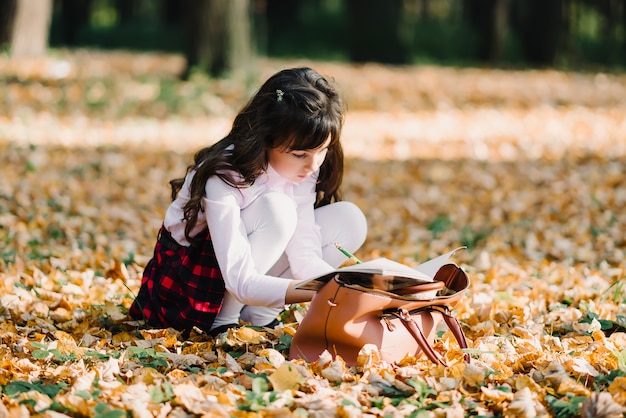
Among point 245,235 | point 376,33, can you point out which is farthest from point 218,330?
point 376,33

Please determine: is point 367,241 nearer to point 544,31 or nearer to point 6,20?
point 6,20

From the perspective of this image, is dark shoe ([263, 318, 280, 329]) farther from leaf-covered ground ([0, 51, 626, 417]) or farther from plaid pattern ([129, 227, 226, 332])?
plaid pattern ([129, 227, 226, 332])

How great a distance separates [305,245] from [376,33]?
11395 mm

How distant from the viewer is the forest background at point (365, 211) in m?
2.52

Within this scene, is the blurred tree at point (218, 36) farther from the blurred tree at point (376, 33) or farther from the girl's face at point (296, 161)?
the girl's face at point (296, 161)

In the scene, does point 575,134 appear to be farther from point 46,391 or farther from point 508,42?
point 508,42

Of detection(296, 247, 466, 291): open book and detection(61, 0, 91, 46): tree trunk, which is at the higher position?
detection(61, 0, 91, 46): tree trunk

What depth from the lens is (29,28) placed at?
10.6m

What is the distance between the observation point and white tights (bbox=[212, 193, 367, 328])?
2.97 meters

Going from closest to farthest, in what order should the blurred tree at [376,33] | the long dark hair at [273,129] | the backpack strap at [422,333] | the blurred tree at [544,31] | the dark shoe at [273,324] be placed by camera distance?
1. the backpack strap at [422,333]
2. the long dark hair at [273,129]
3. the dark shoe at [273,324]
4. the blurred tree at [376,33]
5. the blurred tree at [544,31]

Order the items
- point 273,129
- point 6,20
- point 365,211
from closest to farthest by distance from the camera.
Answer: point 273,129 → point 365,211 → point 6,20

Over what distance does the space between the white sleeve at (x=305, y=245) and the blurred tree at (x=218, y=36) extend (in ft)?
21.3

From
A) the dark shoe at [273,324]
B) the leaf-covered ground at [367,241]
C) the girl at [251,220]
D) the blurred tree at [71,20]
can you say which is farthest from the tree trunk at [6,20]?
the blurred tree at [71,20]

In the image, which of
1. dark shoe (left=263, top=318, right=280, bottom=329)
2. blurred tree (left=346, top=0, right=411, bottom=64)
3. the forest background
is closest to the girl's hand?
the forest background
